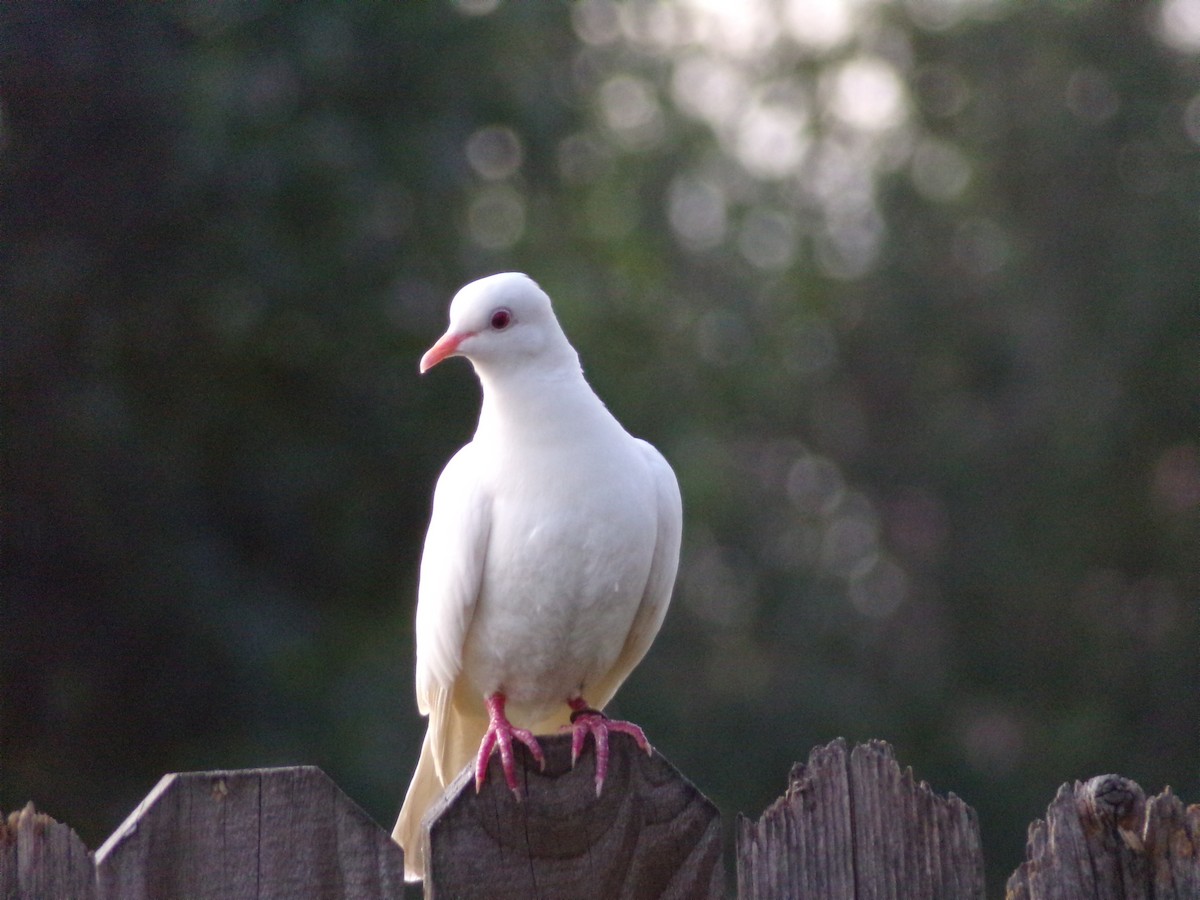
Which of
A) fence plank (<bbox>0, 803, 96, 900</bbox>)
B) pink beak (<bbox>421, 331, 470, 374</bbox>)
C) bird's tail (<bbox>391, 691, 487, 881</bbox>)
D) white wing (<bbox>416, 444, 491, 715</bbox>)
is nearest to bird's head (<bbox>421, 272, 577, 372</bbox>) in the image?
pink beak (<bbox>421, 331, 470, 374</bbox>)

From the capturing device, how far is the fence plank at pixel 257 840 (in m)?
2.02

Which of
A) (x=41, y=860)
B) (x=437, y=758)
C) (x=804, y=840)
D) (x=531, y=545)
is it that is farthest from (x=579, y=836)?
(x=437, y=758)

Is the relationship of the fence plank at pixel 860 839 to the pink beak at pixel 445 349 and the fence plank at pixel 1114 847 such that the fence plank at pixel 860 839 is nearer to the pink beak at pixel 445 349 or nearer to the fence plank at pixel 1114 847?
the fence plank at pixel 1114 847

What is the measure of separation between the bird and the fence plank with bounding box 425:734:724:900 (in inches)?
43.5

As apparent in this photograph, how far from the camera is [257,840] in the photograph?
204cm

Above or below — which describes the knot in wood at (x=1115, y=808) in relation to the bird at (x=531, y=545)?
below

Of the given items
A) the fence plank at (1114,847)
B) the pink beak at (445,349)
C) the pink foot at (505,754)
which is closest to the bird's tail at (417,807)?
the pink foot at (505,754)

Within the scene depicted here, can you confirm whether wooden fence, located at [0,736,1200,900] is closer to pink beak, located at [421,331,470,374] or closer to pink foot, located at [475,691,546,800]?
pink foot, located at [475,691,546,800]

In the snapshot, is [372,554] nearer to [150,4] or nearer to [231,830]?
[150,4]

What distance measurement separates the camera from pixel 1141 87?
1494cm

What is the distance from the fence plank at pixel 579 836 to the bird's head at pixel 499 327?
1.56 metres

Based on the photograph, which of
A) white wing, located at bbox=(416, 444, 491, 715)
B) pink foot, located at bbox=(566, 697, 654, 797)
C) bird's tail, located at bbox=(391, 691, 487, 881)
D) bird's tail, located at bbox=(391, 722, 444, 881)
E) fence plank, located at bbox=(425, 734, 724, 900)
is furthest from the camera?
white wing, located at bbox=(416, 444, 491, 715)

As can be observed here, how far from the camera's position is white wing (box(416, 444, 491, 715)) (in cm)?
353

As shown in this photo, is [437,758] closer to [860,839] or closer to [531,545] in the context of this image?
[531,545]
